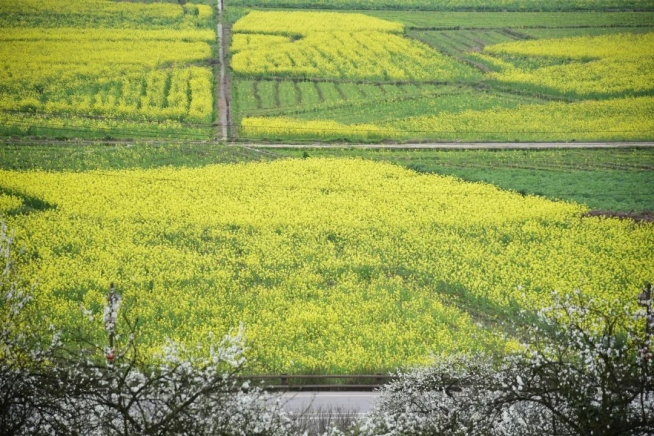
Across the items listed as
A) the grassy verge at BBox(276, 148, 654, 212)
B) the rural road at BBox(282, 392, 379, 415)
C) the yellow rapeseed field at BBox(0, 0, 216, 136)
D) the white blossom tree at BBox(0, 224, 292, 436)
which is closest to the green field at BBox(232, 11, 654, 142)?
the grassy verge at BBox(276, 148, 654, 212)

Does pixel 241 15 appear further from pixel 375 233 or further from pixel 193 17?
pixel 375 233

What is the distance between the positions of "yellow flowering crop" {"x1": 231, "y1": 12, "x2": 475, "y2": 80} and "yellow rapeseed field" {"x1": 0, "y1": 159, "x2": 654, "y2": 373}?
20113mm

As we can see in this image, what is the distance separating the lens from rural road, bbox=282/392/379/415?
21722 millimetres

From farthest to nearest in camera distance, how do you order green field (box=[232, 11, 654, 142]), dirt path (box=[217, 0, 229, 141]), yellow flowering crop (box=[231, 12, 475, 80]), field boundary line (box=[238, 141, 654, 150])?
yellow flowering crop (box=[231, 12, 475, 80]), dirt path (box=[217, 0, 229, 141]), green field (box=[232, 11, 654, 142]), field boundary line (box=[238, 141, 654, 150])

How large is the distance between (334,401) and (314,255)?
1142 centimetres

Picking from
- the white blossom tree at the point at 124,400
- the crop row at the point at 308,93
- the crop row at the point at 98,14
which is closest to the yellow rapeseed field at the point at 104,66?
the crop row at the point at 98,14

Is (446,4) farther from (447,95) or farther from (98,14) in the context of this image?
(98,14)

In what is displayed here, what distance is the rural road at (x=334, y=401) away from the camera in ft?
71.3

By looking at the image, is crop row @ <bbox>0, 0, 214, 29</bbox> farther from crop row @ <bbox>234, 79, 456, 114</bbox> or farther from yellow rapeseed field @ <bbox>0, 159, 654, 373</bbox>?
yellow rapeseed field @ <bbox>0, 159, 654, 373</bbox>

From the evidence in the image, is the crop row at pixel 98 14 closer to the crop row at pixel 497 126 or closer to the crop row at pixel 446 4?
the crop row at pixel 446 4

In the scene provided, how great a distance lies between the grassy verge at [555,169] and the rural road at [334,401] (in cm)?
1967

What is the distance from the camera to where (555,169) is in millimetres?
45469

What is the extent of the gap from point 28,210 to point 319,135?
17.8 m

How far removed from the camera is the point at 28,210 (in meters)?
37.5
